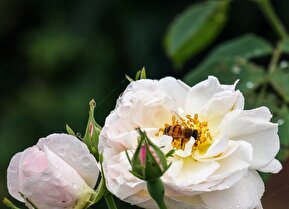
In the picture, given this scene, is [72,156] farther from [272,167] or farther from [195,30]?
[195,30]

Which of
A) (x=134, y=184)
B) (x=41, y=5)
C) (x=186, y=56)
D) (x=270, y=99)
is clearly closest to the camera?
(x=134, y=184)

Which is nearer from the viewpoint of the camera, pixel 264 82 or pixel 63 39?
pixel 264 82

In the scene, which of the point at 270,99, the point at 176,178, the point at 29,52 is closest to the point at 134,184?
the point at 176,178

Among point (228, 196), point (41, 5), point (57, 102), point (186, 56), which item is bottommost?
point (57, 102)

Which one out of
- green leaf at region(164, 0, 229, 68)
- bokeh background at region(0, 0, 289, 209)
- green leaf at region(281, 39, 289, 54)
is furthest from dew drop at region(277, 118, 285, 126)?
bokeh background at region(0, 0, 289, 209)

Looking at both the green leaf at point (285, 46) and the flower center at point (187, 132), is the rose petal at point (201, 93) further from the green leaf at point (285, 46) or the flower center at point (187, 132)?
the green leaf at point (285, 46)

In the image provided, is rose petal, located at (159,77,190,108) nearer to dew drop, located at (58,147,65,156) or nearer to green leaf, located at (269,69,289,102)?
dew drop, located at (58,147,65,156)

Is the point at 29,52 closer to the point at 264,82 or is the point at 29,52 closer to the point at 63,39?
the point at 63,39
